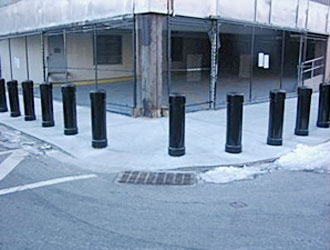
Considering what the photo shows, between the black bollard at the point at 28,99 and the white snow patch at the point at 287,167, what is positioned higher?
the black bollard at the point at 28,99

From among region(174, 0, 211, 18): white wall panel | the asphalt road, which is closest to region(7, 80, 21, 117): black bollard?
region(174, 0, 211, 18): white wall panel

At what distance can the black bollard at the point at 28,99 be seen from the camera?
9906mm

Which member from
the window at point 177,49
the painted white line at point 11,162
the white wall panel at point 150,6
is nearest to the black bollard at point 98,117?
the painted white line at point 11,162

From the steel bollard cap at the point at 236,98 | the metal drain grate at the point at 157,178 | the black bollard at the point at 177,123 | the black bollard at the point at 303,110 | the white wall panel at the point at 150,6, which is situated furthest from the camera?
the white wall panel at the point at 150,6

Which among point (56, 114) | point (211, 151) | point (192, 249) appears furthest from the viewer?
point (56, 114)

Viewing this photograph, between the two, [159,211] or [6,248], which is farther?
[159,211]

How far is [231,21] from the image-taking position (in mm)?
12062

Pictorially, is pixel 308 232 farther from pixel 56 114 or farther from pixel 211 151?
→ pixel 56 114

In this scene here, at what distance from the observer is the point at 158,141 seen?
314 inches

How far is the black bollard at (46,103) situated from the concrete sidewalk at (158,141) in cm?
25

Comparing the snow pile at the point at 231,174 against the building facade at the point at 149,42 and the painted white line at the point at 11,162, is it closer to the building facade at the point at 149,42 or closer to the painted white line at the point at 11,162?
the painted white line at the point at 11,162

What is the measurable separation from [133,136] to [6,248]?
5.00 m

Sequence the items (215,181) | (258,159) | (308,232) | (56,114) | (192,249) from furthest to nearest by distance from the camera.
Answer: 1. (56,114)
2. (258,159)
3. (215,181)
4. (308,232)
5. (192,249)

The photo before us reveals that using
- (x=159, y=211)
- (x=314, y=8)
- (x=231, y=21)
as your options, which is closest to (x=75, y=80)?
(x=231, y=21)
